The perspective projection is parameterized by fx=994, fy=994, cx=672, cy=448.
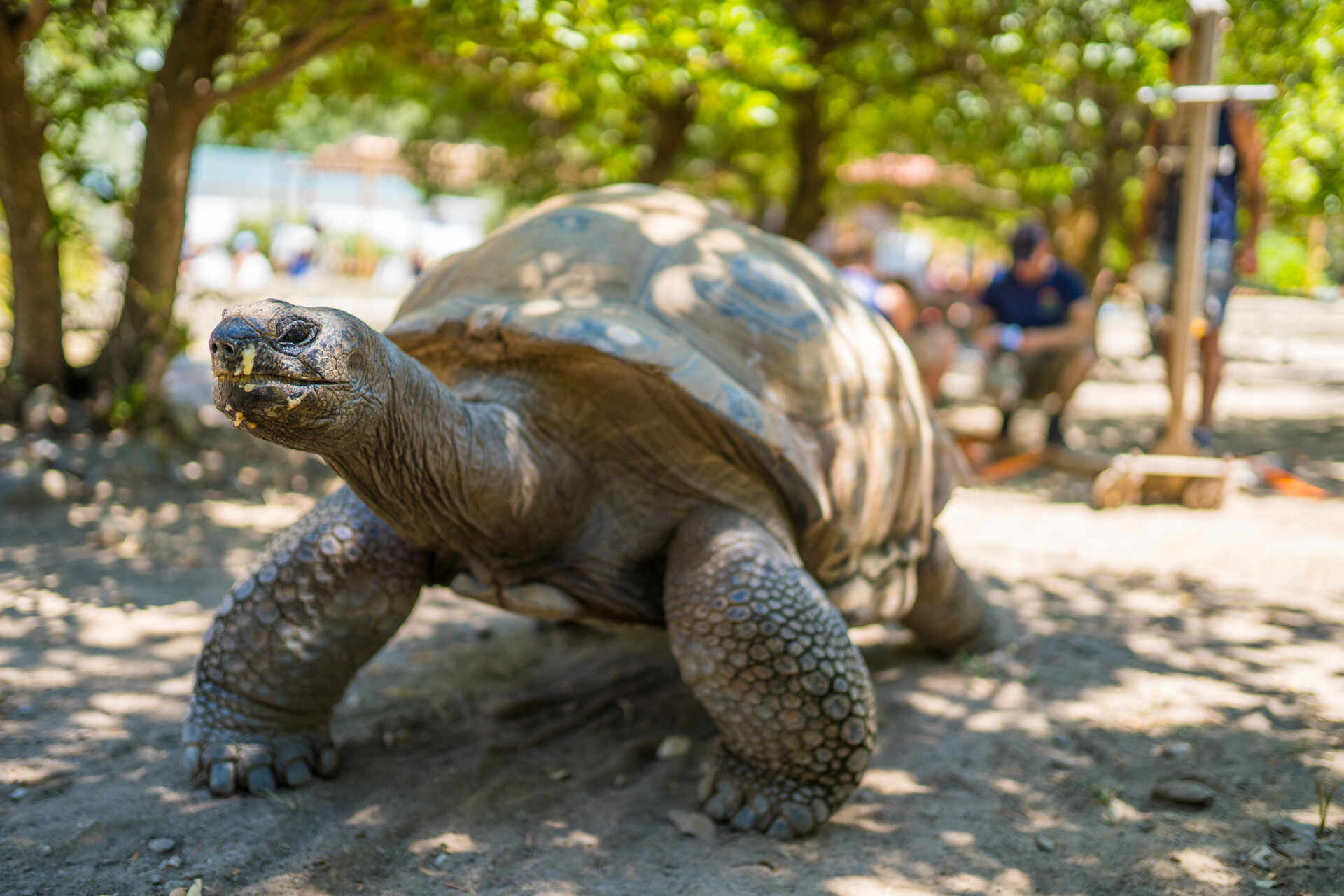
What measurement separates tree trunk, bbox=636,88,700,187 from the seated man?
107 inches

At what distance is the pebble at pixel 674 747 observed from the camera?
2.65 m

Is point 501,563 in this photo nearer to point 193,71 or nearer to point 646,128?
point 193,71

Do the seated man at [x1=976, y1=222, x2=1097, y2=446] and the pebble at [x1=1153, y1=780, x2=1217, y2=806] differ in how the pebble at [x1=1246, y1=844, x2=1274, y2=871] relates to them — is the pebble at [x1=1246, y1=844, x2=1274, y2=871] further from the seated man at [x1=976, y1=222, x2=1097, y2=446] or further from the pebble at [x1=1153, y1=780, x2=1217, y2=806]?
the seated man at [x1=976, y1=222, x2=1097, y2=446]

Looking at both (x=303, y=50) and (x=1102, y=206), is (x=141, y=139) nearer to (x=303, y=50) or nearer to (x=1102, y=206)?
(x=303, y=50)

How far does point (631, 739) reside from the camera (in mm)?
2742

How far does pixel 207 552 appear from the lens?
418cm

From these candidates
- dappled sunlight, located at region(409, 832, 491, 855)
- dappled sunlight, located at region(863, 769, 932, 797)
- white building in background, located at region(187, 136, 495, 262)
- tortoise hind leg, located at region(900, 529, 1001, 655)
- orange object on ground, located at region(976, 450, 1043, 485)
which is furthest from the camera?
white building in background, located at region(187, 136, 495, 262)

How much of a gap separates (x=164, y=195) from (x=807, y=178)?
17.0ft

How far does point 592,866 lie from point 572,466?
2.90 ft

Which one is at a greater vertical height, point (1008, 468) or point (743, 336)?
point (743, 336)

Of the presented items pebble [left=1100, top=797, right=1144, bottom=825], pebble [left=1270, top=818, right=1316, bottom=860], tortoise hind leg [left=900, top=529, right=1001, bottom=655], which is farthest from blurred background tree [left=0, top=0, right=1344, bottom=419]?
pebble [left=1270, top=818, right=1316, bottom=860]

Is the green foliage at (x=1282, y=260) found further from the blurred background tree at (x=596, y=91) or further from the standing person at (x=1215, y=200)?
the standing person at (x=1215, y=200)

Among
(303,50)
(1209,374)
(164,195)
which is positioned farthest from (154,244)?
(1209,374)

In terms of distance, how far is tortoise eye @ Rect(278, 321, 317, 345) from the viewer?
1.56m
